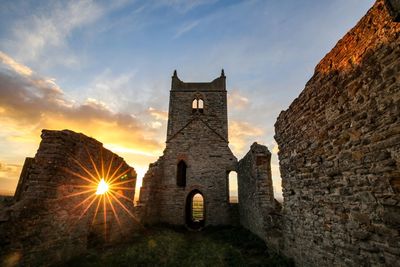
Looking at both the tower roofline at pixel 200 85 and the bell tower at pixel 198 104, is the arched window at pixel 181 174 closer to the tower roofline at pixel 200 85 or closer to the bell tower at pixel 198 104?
the bell tower at pixel 198 104

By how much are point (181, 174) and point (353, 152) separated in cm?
1289

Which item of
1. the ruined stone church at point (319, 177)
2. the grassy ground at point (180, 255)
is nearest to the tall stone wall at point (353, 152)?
the ruined stone church at point (319, 177)

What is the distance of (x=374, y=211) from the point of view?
2.66 meters

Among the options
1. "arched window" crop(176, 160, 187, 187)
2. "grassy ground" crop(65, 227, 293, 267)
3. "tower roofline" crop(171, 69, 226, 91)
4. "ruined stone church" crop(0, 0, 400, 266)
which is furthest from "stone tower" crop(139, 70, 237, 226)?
"grassy ground" crop(65, 227, 293, 267)

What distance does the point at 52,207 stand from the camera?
204 inches

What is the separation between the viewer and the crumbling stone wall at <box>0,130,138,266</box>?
14.4 ft

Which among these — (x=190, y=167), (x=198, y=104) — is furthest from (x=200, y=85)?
(x=190, y=167)

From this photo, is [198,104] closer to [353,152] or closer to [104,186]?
[104,186]

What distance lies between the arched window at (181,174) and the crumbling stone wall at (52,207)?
761cm

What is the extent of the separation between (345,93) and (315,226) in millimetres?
2679

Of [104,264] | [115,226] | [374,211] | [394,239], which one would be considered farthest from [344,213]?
[115,226]

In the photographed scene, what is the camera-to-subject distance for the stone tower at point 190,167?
13.3 metres

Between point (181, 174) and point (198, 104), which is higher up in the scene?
point (198, 104)

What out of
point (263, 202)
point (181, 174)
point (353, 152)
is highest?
point (181, 174)
